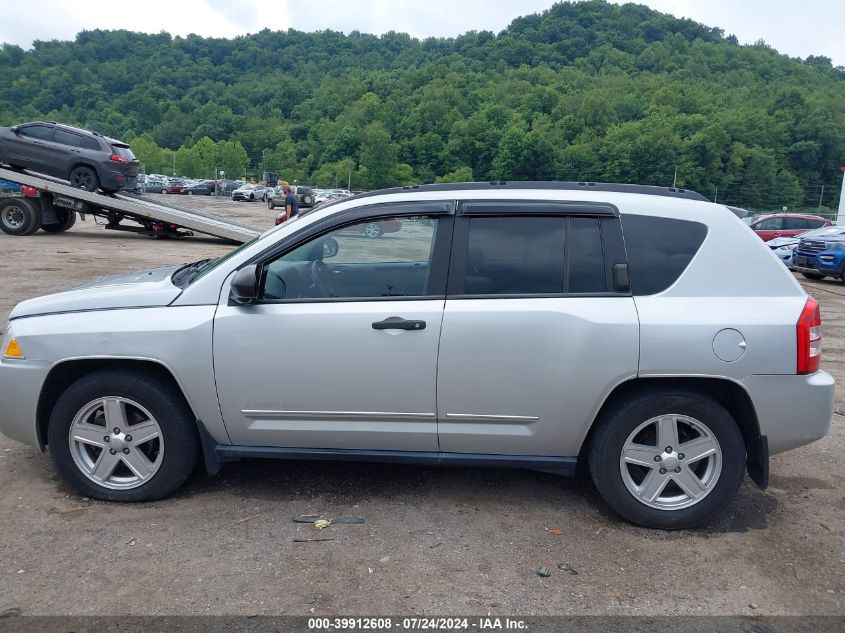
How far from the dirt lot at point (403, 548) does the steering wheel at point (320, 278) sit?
3.84 ft

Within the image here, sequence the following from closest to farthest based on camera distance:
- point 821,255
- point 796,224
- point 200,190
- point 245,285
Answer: point 245,285
point 821,255
point 796,224
point 200,190

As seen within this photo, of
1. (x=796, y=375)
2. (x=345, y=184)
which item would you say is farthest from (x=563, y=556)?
(x=345, y=184)

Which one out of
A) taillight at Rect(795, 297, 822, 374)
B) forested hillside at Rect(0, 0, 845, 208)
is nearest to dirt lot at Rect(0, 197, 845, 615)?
taillight at Rect(795, 297, 822, 374)

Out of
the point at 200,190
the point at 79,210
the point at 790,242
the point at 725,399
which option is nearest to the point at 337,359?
the point at 725,399

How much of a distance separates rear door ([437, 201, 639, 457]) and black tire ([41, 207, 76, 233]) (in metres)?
20.5

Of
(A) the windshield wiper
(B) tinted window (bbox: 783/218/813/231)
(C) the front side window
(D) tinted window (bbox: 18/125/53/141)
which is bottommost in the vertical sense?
(B) tinted window (bbox: 783/218/813/231)

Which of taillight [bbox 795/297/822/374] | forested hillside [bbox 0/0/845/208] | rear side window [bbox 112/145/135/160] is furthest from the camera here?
forested hillside [bbox 0/0/845/208]

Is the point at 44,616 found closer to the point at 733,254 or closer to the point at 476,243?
the point at 476,243

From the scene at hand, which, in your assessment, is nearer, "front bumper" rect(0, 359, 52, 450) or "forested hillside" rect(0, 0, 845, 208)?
"front bumper" rect(0, 359, 52, 450)

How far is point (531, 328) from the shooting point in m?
3.91

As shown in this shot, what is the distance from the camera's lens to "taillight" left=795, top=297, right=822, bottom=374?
3871 millimetres

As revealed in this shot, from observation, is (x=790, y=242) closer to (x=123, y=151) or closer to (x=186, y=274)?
(x=123, y=151)

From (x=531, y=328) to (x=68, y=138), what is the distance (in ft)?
67.1

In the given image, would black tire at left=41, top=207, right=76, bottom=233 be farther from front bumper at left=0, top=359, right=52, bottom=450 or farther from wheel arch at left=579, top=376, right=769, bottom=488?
wheel arch at left=579, top=376, right=769, bottom=488
